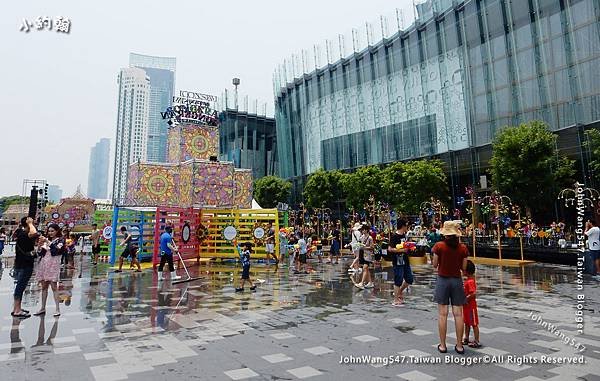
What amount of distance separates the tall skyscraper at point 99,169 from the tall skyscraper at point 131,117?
8010 centimetres

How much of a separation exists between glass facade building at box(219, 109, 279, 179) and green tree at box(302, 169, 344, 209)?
2872cm

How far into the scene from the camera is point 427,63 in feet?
133

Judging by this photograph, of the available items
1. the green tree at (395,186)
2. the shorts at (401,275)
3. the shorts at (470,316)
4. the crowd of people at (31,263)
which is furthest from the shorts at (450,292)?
the green tree at (395,186)

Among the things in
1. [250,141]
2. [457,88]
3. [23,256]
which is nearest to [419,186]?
[457,88]

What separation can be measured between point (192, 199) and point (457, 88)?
2995 centimetres

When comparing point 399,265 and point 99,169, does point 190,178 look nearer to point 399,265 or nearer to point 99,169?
point 399,265

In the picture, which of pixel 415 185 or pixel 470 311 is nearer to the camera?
pixel 470 311

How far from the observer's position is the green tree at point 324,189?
44.2 metres

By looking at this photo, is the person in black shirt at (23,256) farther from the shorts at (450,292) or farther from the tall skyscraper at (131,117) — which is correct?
the tall skyscraper at (131,117)

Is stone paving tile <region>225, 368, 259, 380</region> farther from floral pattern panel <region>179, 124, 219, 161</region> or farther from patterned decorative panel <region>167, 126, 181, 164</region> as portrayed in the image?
patterned decorative panel <region>167, 126, 181, 164</region>

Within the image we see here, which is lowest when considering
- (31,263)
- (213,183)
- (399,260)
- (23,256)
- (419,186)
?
(399,260)

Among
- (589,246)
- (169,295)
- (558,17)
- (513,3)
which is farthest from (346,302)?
(513,3)

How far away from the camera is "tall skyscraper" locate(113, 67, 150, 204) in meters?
95.5

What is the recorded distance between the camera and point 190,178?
1939cm
